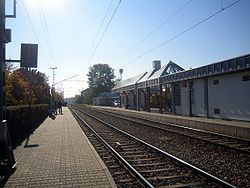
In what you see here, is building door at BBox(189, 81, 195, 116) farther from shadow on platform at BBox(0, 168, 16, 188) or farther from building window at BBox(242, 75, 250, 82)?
shadow on platform at BBox(0, 168, 16, 188)

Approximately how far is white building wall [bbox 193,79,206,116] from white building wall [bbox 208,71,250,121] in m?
1.42

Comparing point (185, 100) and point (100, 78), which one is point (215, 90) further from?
Answer: point (100, 78)

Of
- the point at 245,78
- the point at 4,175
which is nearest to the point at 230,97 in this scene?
the point at 245,78

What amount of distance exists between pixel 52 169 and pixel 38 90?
33.5 meters

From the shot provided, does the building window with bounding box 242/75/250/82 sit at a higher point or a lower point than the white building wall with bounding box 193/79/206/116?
higher

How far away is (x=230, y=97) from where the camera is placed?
2614cm

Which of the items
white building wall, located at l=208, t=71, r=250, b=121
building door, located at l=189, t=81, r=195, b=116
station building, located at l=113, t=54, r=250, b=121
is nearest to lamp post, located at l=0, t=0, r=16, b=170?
station building, located at l=113, t=54, r=250, b=121

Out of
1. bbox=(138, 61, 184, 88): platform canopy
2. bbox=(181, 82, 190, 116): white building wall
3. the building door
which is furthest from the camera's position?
bbox=(138, 61, 184, 88): platform canopy

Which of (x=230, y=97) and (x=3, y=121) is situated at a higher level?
(x=230, y=97)

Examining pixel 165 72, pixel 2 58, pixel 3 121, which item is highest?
pixel 165 72

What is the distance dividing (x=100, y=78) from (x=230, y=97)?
390ft

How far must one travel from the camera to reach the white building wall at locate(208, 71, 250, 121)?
2419 cm

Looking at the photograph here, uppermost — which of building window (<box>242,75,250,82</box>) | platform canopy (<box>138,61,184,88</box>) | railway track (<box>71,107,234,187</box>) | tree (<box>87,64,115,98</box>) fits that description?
tree (<box>87,64,115,98</box>)

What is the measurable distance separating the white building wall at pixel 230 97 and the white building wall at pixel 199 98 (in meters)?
1.42
